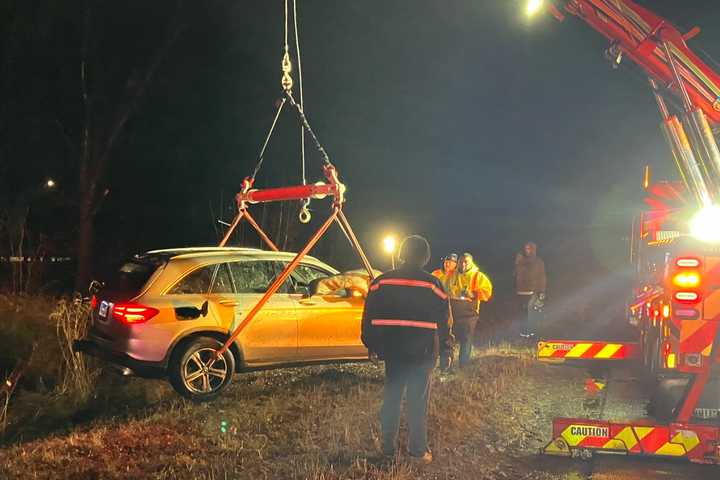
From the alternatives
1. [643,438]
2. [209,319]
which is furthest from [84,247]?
[643,438]

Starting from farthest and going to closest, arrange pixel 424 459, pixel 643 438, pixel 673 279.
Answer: pixel 673 279 < pixel 424 459 < pixel 643 438

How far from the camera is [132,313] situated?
6.56 meters

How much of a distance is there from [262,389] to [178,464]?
7.98ft

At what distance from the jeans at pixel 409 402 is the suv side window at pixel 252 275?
2605mm

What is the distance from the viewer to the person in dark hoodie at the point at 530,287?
39.5 ft

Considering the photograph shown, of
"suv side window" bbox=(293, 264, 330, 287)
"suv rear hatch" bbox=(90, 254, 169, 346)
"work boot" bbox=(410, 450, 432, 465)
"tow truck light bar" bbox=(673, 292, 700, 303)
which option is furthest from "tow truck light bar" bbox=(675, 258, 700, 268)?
"suv rear hatch" bbox=(90, 254, 169, 346)

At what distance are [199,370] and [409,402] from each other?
2.55 m

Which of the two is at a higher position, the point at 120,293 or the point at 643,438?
the point at 120,293

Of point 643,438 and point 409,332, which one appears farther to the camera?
point 409,332

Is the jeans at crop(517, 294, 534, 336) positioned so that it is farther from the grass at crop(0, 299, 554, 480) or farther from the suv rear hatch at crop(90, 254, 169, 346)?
the suv rear hatch at crop(90, 254, 169, 346)

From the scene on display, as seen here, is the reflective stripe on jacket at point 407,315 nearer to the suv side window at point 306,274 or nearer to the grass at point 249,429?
the grass at point 249,429

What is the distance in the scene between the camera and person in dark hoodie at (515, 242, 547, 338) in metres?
12.0

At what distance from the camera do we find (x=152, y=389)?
7176mm

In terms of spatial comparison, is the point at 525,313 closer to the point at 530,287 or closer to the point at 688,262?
the point at 530,287
